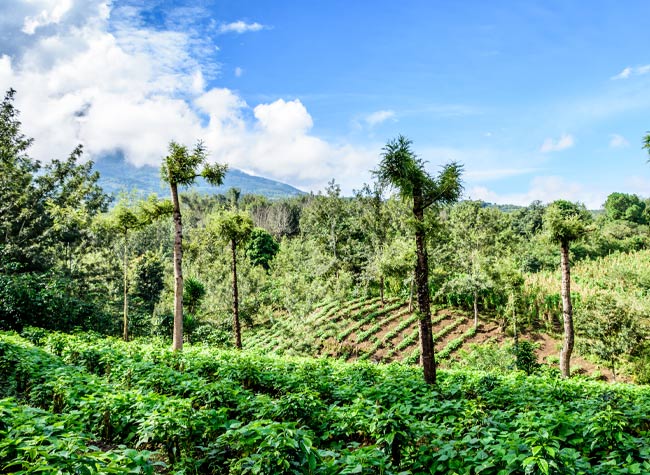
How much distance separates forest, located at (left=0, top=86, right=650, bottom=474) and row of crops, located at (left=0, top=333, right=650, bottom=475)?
4 cm

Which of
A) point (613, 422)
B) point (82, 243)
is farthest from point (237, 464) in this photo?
point (82, 243)

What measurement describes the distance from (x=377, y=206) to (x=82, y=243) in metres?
28.7

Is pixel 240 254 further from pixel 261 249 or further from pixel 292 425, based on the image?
pixel 292 425

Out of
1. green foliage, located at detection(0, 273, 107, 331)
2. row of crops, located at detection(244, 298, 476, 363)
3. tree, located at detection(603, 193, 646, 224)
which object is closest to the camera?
green foliage, located at detection(0, 273, 107, 331)

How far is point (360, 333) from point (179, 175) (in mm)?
20181

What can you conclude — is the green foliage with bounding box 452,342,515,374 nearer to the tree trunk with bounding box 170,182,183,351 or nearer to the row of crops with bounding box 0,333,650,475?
the row of crops with bounding box 0,333,650,475

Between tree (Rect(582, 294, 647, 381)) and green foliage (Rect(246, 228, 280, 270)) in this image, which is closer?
tree (Rect(582, 294, 647, 381))

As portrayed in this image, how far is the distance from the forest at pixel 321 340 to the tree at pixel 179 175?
80 mm

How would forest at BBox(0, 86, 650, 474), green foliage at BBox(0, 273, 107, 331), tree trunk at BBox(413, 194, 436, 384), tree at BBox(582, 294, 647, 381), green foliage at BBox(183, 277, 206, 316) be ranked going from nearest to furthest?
forest at BBox(0, 86, 650, 474), tree trunk at BBox(413, 194, 436, 384), green foliage at BBox(0, 273, 107, 331), tree at BBox(582, 294, 647, 381), green foliage at BBox(183, 277, 206, 316)

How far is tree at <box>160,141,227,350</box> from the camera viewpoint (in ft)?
48.1

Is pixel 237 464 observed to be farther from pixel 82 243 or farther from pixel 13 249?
pixel 82 243

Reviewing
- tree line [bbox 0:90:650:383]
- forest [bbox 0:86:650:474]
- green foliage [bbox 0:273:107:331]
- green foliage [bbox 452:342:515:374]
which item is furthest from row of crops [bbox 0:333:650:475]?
green foliage [bbox 452:342:515:374]

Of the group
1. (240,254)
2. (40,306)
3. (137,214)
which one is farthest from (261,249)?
(137,214)

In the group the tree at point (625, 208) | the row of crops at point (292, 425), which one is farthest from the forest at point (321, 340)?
the tree at point (625, 208)
